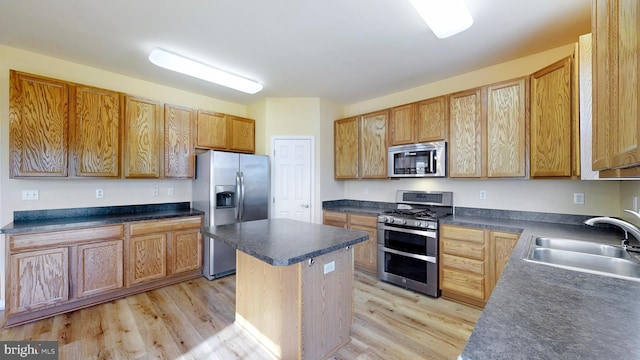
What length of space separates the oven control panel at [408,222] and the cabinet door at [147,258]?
273 cm

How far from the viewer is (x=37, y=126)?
8.27 feet

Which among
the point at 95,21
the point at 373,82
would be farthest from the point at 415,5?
the point at 95,21

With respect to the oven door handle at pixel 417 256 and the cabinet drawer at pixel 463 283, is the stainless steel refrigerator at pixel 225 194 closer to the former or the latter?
the oven door handle at pixel 417 256

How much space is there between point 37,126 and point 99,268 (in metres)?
1.53

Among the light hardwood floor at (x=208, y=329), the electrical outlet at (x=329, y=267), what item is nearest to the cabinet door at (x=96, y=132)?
the light hardwood floor at (x=208, y=329)

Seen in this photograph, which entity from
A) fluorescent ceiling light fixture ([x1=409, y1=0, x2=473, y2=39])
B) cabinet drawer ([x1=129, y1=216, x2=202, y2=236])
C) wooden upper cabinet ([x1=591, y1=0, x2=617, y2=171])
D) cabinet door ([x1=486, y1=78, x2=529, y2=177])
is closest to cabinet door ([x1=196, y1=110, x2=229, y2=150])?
cabinet drawer ([x1=129, y1=216, x2=202, y2=236])

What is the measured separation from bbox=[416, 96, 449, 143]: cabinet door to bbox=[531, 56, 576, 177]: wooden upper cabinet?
2.70 ft

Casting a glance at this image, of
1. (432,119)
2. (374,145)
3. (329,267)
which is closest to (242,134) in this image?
(374,145)

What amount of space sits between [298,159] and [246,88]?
1.32 m

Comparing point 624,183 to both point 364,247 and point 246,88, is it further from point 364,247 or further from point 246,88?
point 246,88

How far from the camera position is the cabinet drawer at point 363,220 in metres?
3.53

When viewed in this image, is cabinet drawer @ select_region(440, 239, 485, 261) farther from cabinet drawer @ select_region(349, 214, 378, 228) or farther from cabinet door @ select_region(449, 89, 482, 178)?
cabinet drawer @ select_region(349, 214, 378, 228)

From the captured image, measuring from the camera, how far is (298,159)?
13.5 ft

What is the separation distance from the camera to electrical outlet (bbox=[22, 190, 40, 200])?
2.69 metres
